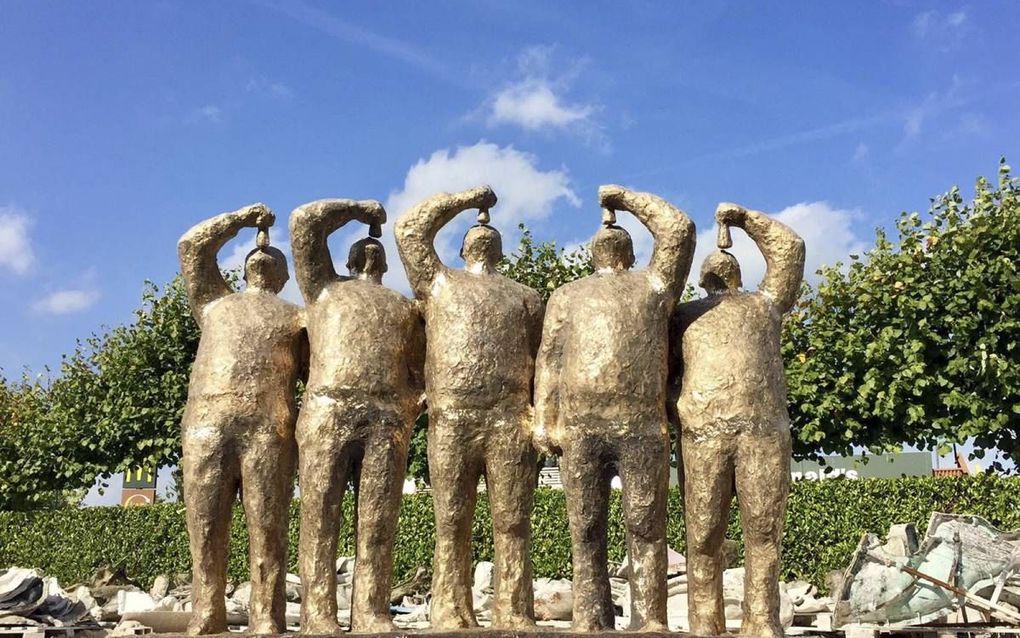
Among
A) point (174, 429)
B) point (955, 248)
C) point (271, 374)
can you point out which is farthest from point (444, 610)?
point (174, 429)

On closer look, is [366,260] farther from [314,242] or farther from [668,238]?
[668,238]

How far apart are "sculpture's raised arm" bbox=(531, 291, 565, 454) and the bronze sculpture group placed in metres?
0.01

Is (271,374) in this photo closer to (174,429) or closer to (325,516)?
(325,516)

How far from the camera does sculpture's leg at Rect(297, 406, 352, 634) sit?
6.80m

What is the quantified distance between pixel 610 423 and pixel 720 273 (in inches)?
50.5

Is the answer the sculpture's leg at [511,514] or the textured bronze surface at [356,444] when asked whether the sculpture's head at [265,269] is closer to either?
the textured bronze surface at [356,444]

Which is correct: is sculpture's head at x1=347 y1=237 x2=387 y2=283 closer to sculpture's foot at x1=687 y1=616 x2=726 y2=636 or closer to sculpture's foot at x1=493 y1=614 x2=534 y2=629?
sculpture's foot at x1=493 y1=614 x2=534 y2=629

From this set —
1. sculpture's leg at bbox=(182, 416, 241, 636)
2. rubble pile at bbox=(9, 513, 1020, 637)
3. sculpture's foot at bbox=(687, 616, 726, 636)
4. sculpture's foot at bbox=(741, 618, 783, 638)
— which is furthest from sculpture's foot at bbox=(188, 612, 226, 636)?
sculpture's foot at bbox=(741, 618, 783, 638)

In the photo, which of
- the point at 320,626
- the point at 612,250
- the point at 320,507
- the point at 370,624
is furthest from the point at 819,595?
the point at 320,507

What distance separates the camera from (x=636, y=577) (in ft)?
22.0

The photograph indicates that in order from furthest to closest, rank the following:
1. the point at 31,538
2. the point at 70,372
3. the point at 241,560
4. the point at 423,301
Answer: the point at 70,372 → the point at 31,538 → the point at 241,560 → the point at 423,301

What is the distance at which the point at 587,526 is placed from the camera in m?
6.75

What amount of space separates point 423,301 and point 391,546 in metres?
1.57

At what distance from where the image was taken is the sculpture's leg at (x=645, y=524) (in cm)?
667
